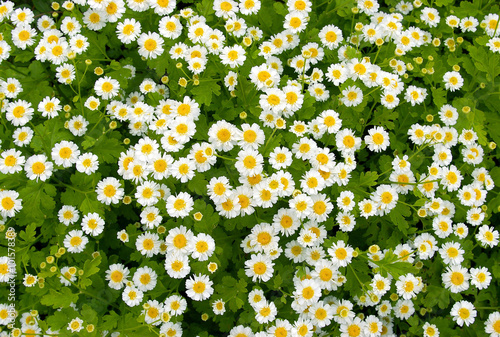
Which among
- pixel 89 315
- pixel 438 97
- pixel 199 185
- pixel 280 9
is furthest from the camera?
pixel 280 9

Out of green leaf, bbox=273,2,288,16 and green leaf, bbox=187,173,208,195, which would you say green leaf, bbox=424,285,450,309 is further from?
green leaf, bbox=273,2,288,16

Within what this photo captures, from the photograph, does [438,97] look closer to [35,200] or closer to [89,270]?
[89,270]

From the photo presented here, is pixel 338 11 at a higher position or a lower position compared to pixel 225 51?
higher

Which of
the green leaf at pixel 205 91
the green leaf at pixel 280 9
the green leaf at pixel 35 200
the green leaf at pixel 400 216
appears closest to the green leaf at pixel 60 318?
the green leaf at pixel 35 200

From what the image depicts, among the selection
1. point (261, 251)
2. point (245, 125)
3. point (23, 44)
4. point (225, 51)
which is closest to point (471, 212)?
point (261, 251)

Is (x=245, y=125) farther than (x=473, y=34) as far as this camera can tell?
No

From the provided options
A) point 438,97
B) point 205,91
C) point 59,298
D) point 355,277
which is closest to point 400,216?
point 355,277

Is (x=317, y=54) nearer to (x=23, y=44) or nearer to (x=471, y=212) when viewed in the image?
(x=471, y=212)
